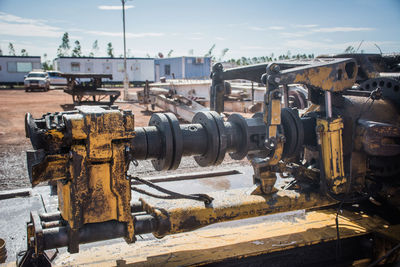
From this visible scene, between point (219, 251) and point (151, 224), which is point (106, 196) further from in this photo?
point (219, 251)

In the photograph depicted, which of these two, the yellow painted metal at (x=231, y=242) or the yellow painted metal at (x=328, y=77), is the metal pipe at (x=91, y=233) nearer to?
the yellow painted metal at (x=231, y=242)

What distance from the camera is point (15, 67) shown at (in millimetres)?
32875

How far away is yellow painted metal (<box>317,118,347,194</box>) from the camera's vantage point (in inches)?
109

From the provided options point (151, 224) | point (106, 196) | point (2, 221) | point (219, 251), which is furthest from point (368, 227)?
point (2, 221)

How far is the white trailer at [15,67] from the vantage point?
32.4 m

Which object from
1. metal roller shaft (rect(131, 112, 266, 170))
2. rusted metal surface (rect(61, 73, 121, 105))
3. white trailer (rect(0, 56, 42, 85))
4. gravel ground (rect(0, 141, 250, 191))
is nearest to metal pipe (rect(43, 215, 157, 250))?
metal roller shaft (rect(131, 112, 266, 170))

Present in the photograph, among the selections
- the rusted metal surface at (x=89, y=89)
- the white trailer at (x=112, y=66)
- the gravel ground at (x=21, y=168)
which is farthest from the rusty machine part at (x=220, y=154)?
the white trailer at (x=112, y=66)

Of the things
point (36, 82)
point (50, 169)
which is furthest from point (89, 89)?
point (50, 169)

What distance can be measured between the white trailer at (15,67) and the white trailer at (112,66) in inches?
93.8

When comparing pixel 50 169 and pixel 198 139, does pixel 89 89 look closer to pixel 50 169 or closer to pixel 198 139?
pixel 198 139

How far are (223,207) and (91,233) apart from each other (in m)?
0.91

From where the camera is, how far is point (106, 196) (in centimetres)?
223

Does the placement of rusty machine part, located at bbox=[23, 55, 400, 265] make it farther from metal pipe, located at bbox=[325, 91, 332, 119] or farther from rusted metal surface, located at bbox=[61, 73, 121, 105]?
rusted metal surface, located at bbox=[61, 73, 121, 105]

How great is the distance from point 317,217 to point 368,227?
1.46 feet
